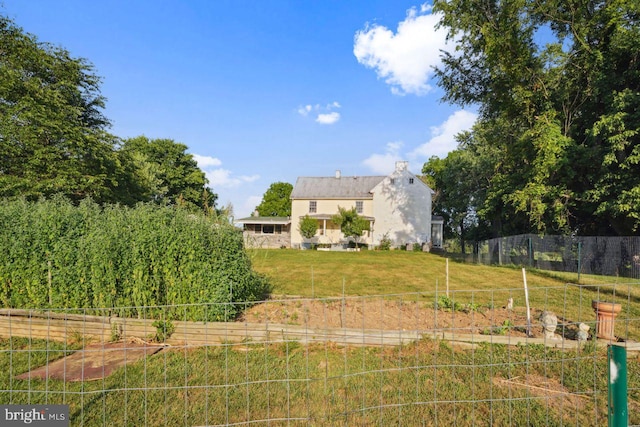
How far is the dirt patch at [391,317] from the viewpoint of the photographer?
5320 mm

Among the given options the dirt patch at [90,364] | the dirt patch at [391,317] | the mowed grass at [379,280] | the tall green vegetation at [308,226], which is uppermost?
the tall green vegetation at [308,226]

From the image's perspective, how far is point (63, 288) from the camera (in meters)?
5.36

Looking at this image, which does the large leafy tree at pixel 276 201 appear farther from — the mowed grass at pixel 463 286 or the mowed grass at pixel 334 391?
the mowed grass at pixel 334 391

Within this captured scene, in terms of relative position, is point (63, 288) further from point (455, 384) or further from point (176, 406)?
point (455, 384)

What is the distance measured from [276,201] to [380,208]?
94.8ft

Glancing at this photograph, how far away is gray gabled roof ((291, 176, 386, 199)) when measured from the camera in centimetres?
3375

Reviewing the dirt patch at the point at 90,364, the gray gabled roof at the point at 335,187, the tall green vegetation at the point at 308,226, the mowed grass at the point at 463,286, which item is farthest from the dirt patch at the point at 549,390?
the gray gabled roof at the point at 335,187

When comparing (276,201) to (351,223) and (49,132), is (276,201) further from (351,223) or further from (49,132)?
(49,132)

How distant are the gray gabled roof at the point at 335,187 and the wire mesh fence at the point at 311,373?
28.0 m

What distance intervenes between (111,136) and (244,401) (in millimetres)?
19851

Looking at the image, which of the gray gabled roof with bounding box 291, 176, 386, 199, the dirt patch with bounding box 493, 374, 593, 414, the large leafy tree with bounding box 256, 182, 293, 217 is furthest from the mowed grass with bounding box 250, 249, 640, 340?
the large leafy tree with bounding box 256, 182, 293, 217

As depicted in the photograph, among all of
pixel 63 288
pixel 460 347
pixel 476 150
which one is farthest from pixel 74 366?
pixel 476 150

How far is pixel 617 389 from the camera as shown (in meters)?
1.66

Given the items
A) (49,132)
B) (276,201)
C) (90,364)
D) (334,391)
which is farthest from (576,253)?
(276,201)
